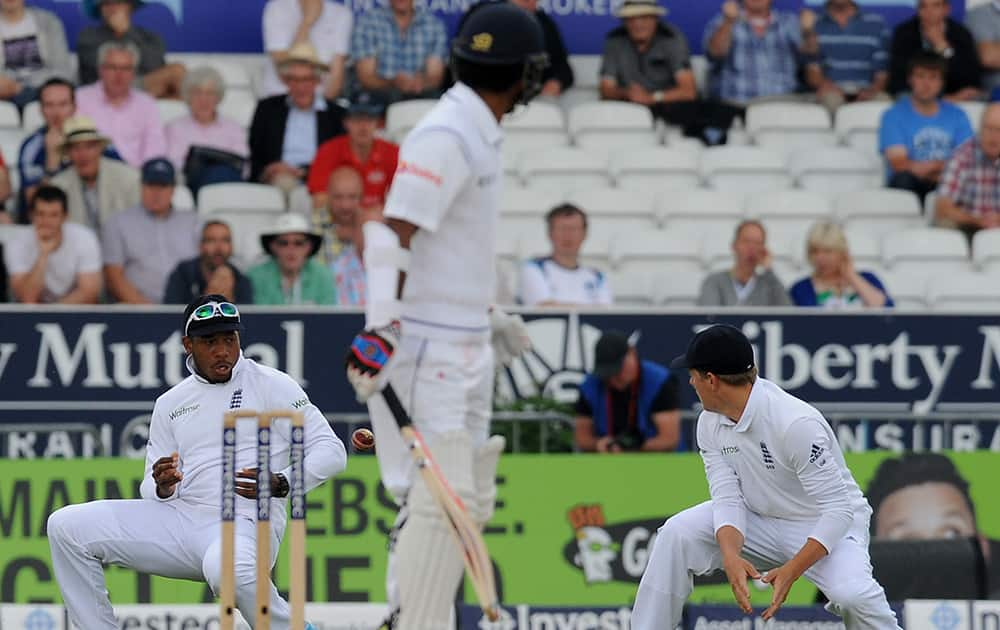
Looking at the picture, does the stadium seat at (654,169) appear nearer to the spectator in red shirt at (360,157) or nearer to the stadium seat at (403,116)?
the stadium seat at (403,116)

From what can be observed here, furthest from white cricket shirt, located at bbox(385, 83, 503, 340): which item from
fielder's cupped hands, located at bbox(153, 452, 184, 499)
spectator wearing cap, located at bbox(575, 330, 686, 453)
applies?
spectator wearing cap, located at bbox(575, 330, 686, 453)

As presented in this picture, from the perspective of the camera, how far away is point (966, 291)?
12.5 meters

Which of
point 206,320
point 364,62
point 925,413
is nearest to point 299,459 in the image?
point 206,320

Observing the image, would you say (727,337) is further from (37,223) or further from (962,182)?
(962,182)

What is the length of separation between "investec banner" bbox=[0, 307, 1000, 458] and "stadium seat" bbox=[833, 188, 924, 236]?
2094mm

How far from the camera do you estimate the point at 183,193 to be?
12.6m

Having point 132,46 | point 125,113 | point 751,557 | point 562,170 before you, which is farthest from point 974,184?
point 751,557

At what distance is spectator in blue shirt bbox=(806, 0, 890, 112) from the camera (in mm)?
14383

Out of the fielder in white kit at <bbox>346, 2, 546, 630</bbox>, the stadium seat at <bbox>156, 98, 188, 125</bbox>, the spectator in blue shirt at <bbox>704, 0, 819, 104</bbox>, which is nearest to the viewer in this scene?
the fielder in white kit at <bbox>346, 2, 546, 630</bbox>

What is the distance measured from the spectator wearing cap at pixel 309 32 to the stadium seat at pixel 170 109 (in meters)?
0.58

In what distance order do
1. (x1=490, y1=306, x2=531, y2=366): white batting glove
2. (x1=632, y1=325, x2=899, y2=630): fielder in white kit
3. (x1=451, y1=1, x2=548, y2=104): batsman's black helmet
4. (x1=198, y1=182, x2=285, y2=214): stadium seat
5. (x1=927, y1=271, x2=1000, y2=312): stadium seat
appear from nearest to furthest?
(x1=451, y1=1, x2=548, y2=104): batsman's black helmet → (x1=490, y1=306, x2=531, y2=366): white batting glove → (x1=632, y1=325, x2=899, y2=630): fielder in white kit → (x1=927, y1=271, x2=1000, y2=312): stadium seat → (x1=198, y1=182, x2=285, y2=214): stadium seat

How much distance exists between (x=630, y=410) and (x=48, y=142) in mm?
4085

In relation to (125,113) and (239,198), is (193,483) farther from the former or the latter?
(125,113)

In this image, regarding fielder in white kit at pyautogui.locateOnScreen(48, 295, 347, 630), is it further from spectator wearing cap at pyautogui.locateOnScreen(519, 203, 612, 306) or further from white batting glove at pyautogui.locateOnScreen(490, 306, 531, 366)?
spectator wearing cap at pyautogui.locateOnScreen(519, 203, 612, 306)
